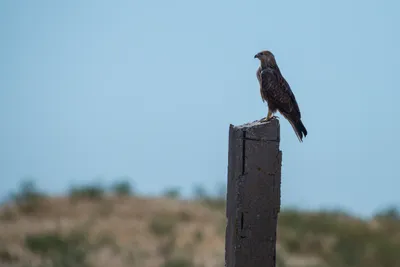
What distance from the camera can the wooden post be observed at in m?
6.55

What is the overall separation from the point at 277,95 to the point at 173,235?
1697 cm

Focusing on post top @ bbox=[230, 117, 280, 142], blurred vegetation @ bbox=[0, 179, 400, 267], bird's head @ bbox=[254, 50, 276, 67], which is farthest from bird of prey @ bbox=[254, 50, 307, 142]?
blurred vegetation @ bbox=[0, 179, 400, 267]

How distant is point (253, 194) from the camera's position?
6.61 meters

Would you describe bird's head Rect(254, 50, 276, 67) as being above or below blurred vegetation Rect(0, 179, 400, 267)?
above

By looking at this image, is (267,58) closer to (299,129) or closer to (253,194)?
(299,129)

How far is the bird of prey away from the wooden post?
2.05 metres

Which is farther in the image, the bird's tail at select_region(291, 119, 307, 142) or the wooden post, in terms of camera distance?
the bird's tail at select_region(291, 119, 307, 142)

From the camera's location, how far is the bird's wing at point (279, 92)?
9.02 m

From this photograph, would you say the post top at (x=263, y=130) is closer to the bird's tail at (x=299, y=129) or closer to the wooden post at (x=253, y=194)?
the wooden post at (x=253, y=194)

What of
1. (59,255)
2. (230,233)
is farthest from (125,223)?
(230,233)

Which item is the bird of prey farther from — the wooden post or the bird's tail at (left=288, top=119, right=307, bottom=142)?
the wooden post

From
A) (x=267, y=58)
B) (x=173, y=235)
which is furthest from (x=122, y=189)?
(x=267, y=58)

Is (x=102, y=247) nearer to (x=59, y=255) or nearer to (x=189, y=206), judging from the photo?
(x=59, y=255)

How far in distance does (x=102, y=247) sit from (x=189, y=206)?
6.11 meters
